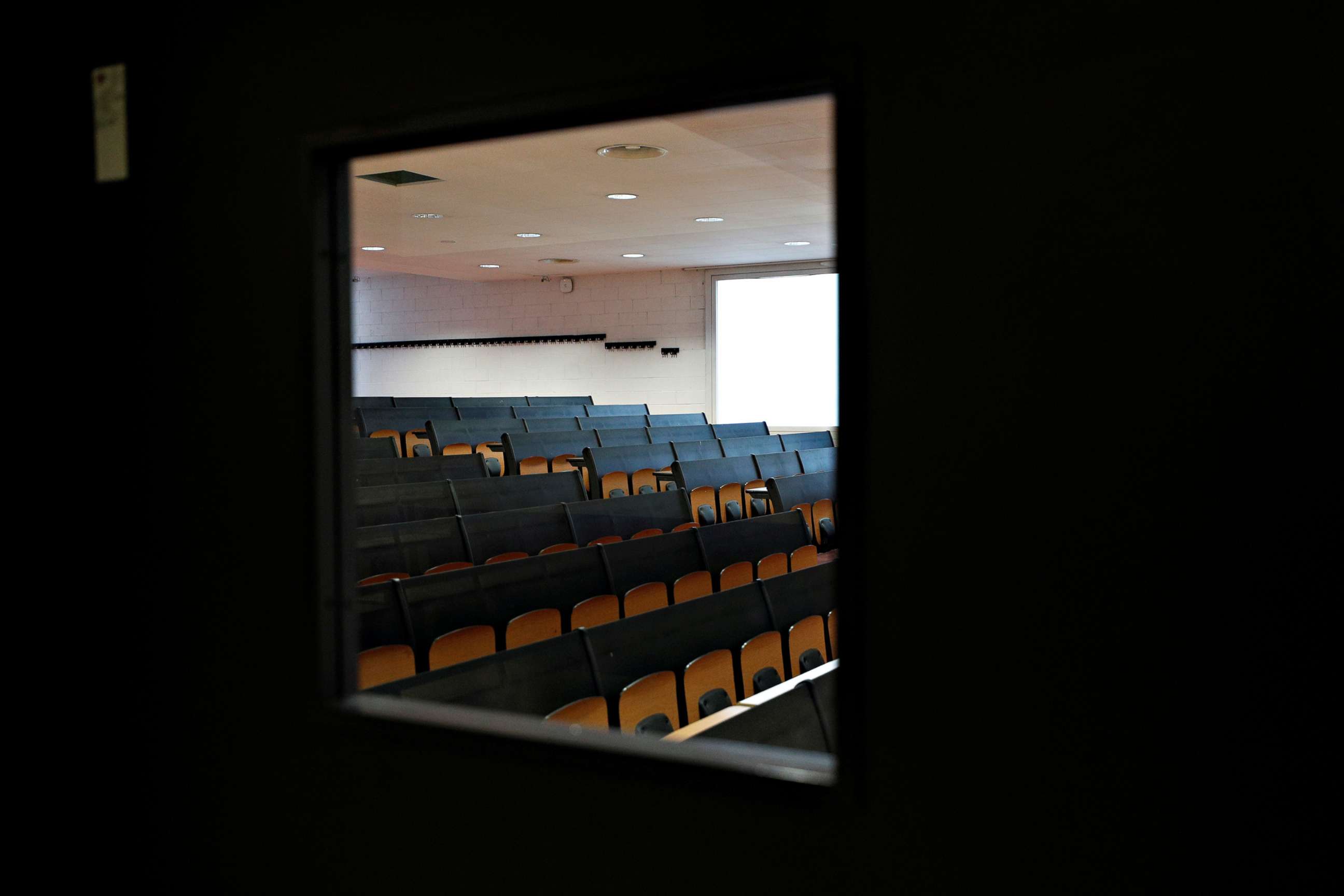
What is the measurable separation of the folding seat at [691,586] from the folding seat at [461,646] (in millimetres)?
1111

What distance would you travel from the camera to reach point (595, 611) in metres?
4.32

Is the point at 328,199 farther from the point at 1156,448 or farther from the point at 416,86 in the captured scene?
the point at 1156,448

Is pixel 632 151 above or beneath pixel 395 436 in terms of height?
above

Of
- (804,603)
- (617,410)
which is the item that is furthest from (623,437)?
(804,603)

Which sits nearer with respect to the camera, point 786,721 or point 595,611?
point 786,721

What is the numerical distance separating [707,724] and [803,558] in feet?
9.99

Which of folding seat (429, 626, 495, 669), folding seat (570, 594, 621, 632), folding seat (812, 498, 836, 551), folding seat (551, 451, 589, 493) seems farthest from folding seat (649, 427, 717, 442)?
folding seat (429, 626, 495, 669)

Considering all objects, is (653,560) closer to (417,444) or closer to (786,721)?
(786,721)

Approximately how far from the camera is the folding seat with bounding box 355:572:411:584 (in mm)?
4297

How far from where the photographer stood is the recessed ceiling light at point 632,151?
6.41 m

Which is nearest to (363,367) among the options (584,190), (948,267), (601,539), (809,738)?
(584,190)

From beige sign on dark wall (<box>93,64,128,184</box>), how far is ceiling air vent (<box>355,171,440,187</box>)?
5.55 meters

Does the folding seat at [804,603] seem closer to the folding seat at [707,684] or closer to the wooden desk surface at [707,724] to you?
the folding seat at [707,684]

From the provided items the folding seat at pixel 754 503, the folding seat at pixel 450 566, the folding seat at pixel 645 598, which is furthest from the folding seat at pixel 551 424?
the folding seat at pixel 645 598
